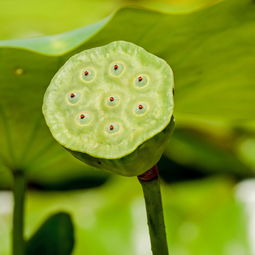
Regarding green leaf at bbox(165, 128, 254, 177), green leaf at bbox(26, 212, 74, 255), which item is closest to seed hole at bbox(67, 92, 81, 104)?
green leaf at bbox(26, 212, 74, 255)

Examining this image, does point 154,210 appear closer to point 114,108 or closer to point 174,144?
point 114,108

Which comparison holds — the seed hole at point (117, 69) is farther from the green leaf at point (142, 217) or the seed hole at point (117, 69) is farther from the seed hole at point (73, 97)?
the green leaf at point (142, 217)

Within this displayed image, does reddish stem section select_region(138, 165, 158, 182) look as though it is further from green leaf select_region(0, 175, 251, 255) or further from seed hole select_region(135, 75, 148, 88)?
green leaf select_region(0, 175, 251, 255)

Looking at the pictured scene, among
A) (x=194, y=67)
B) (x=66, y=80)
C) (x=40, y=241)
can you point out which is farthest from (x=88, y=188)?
(x=66, y=80)

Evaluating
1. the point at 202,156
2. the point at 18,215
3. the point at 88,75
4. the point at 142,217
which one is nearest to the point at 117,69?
the point at 88,75

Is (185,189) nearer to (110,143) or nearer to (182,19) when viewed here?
(182,19)

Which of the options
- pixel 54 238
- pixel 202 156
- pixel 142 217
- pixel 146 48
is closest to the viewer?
pixel 146 48
